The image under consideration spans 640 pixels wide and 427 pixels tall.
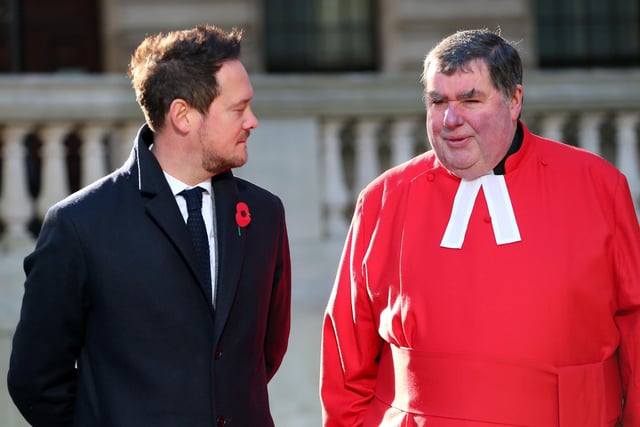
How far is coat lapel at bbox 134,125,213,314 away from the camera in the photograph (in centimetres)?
346

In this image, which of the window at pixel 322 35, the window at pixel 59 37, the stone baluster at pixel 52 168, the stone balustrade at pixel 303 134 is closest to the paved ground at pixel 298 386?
the stone balustrade at pixel 303 134

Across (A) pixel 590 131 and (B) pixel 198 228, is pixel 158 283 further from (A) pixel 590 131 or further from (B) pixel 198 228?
(A) pixel 590 131

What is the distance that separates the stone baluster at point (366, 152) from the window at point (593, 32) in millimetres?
3798

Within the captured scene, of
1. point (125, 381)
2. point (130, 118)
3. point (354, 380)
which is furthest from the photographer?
point (130, 118)

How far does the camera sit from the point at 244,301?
142 inches

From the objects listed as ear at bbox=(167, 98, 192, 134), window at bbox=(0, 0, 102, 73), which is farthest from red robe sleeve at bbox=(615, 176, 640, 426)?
window at bbox=(0, 0, 102, 73)

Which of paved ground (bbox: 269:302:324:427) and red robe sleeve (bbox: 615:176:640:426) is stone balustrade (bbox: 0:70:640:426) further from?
red robe sleeve (bbox: 615:176:640:426)

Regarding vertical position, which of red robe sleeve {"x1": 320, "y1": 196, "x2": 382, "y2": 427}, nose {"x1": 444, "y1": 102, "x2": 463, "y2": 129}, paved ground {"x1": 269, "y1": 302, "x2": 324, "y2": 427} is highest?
nose {"x1": 444, "y1": 102, "x2": 463, "y2": 129}

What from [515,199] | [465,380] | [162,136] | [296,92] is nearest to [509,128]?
[515,199]

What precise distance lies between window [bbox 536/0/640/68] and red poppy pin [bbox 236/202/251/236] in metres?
7.51

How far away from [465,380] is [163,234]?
99 centimetres

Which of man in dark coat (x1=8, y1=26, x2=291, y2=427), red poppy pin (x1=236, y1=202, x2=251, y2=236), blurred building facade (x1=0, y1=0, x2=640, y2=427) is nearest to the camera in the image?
man in dark coat (x1=8, y1=26, x2=291, y2=427)

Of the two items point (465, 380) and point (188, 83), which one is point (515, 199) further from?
point (188, 83)

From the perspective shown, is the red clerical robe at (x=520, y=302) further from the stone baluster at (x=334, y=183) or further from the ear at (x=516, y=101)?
the stone baluster at (x=334, y=183)
